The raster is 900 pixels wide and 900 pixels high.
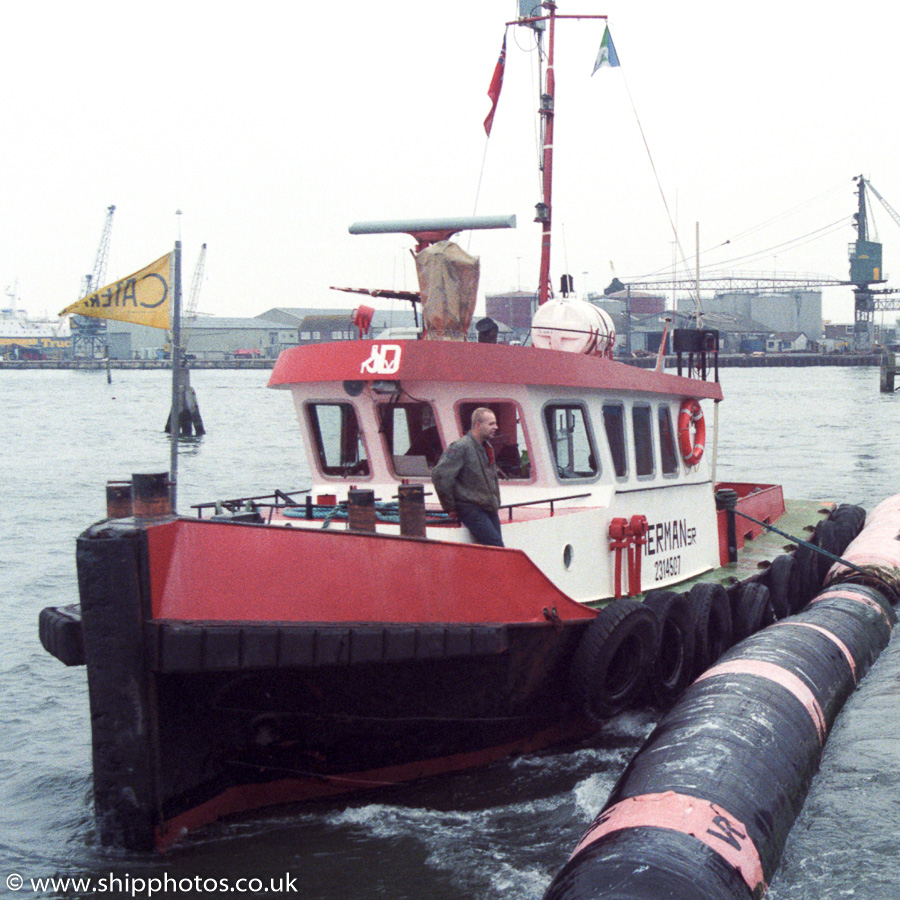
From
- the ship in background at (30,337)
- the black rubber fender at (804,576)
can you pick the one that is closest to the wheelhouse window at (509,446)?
the black rubber fender at (804,576)

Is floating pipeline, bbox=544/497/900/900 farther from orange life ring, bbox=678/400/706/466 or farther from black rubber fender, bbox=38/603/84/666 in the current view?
black rubber fender, bbox=38/603/84/666

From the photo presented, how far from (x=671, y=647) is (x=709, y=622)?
2.99 feet

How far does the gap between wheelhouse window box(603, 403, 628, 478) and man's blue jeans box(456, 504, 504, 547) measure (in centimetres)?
208

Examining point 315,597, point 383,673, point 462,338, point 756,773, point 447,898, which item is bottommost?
point 447,898

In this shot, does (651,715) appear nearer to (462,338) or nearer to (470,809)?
(470,809)

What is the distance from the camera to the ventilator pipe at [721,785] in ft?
18.6

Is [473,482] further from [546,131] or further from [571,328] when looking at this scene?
[546,131]

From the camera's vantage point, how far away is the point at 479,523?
26.1ft

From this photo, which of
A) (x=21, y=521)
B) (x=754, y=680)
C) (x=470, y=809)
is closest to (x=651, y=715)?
(x=754, y=680)

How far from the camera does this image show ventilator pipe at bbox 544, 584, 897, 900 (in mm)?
5660

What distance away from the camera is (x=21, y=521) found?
23.1 metres

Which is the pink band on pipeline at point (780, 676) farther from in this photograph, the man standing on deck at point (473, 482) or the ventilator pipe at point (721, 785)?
the man standing on deck at point (473, 482)

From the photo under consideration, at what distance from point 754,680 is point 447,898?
298 centimetres

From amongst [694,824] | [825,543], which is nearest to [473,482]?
[694,824]
